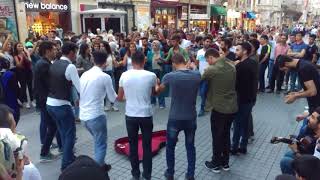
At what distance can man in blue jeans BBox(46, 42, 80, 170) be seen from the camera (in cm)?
464

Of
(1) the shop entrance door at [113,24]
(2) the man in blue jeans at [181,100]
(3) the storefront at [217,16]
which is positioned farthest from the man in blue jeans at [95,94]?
(3) the storefront at [217,16]

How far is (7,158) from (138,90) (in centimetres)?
248

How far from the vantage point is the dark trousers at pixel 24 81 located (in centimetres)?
867

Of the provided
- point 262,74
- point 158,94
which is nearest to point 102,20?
point 262,74

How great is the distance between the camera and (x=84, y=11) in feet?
64.0

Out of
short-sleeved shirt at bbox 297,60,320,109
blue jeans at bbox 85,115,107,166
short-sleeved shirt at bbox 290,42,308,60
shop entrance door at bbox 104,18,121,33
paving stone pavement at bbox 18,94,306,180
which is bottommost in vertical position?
paving stone pavement at bbox 18,94,306,180

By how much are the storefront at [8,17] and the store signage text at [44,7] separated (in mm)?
991

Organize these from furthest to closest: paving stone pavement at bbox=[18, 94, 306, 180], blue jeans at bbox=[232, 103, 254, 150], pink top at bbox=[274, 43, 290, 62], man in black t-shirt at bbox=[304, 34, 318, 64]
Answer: pink top at bbox=[274, 43, 290, 62] < man in black t-shirt at bbox=[304, 34, 318, 64] < blue jeans at bbox=[232, 103, 254, 150] < paving stone pavement at bbox=[18, 94, 306, 180]

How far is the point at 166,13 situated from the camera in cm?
2859

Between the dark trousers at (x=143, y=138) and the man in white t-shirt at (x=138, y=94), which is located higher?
the man in white t-shirt at (x=138, y=94)

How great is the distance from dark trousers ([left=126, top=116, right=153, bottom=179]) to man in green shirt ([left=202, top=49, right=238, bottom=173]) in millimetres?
1015

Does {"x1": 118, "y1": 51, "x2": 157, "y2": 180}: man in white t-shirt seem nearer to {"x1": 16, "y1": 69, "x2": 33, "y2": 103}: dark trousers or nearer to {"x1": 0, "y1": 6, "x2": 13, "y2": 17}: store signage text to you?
{"x1": 16, "y1": 69, "x2": 33, "y2": 103}: dark trousers

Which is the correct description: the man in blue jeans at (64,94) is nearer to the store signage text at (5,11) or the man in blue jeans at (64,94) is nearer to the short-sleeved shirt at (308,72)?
the short-sleeved shirt at (308,72)

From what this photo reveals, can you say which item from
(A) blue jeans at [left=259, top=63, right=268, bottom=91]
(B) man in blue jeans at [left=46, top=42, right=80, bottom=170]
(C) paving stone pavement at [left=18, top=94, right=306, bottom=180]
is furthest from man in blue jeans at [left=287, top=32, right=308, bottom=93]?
(B) man in blue jeans at [left=46, top=42, right=80, bottom=170]
